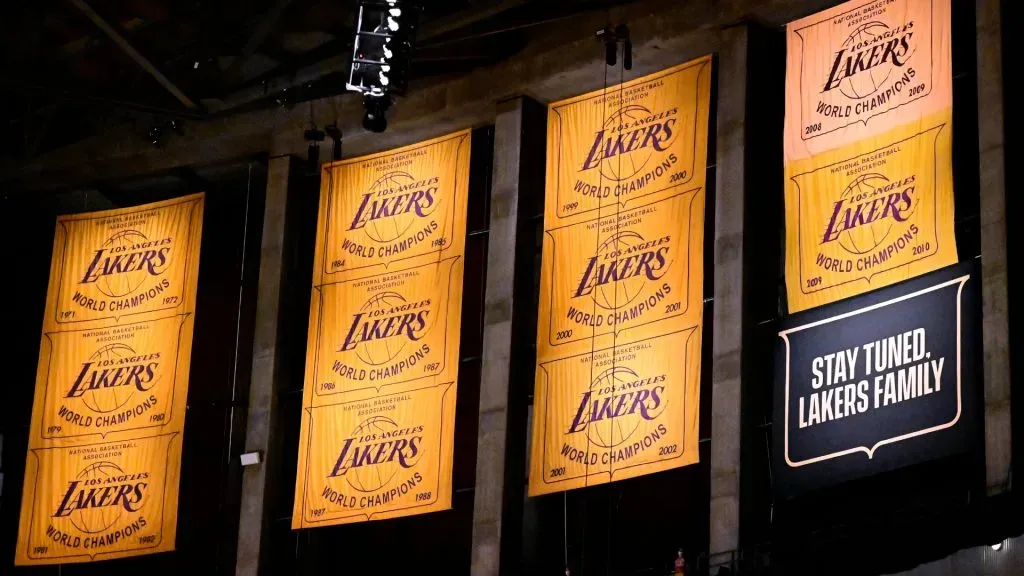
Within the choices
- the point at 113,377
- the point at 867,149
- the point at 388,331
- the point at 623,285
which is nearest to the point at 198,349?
the point at 113,377

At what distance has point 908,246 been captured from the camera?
1708cm

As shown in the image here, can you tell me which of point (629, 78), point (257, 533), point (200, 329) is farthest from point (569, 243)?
point (200, 329)

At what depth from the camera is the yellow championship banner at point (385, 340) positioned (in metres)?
20.4

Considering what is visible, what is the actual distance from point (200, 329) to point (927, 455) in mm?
12063

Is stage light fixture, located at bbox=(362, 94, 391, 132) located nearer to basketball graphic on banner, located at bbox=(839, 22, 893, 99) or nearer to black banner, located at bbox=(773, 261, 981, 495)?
black banner, located at bbox=(773, 261, 981, 495)

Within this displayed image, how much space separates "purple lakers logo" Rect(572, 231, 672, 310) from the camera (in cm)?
1922

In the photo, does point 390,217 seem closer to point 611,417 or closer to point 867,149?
point 611,417

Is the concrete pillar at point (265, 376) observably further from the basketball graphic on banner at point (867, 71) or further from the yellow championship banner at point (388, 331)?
the basketball graphic on banner at point (867, 71)

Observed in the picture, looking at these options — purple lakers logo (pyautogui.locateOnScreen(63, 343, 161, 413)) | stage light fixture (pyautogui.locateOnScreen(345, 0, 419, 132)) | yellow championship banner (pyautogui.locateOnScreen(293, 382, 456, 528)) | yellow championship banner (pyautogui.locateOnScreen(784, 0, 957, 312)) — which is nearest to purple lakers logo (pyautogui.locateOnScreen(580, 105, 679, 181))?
yellow championship banner (pyautogui.locateOnScreen(784, 0, 957, 312))

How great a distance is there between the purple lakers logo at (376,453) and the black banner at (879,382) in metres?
4.73

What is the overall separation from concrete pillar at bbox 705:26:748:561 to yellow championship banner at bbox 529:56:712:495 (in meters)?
0.30

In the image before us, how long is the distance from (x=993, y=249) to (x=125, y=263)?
479 inches

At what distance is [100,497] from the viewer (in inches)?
885

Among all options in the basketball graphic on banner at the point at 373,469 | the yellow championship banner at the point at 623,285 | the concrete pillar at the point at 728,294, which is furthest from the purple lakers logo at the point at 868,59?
the basketball graphic on banner at the point at 373,469
